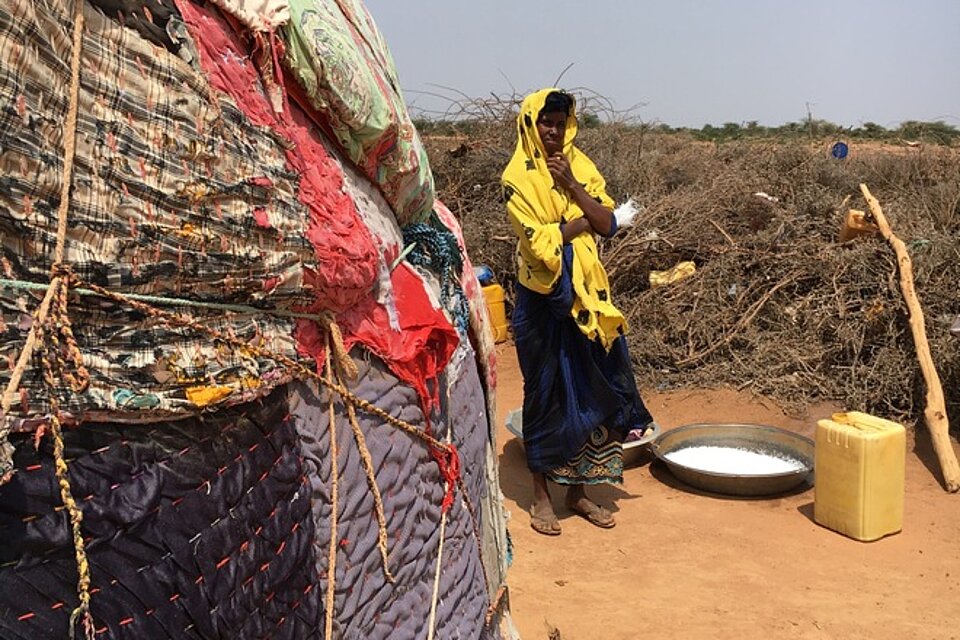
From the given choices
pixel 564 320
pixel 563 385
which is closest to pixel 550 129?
pixel 564 320

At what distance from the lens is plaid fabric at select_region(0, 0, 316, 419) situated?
68 centimetres

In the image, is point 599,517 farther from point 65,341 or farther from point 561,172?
point 65,341

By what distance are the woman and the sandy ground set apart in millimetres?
252

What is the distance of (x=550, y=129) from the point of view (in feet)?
11.2

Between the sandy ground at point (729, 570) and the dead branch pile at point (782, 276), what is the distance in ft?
2.99

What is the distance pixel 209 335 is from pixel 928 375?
477 centimetres

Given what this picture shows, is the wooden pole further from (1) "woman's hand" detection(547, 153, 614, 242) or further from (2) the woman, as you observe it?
(1) "woman's hand" detection(547, 153, 614, 242)

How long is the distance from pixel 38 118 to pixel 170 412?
29cm

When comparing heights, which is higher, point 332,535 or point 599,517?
point 332,535

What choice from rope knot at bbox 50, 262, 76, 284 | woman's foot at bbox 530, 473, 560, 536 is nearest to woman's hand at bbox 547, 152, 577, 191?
woman's foot at bbox 530, 473, 560, 536

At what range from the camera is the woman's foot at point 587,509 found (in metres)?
3.90

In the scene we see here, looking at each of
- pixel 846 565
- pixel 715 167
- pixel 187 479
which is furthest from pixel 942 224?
pixel 187 479

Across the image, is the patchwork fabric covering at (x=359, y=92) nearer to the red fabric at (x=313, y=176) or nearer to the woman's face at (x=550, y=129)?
the red fabric at (x=313, y=176)

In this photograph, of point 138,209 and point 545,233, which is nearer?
point 138,209
